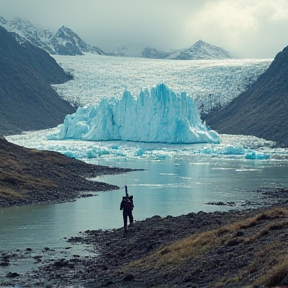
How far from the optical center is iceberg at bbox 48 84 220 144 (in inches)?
4284

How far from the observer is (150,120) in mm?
110938

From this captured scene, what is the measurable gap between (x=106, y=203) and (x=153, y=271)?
83.1 ft

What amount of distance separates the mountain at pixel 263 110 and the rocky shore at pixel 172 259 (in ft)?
315

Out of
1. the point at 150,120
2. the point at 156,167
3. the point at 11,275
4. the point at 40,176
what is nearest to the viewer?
the point at 11,275

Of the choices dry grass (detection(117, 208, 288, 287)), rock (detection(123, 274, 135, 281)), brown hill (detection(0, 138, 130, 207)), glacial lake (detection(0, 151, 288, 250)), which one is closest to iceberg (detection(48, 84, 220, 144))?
glacial lake (detection(0, 151, 288, 250))

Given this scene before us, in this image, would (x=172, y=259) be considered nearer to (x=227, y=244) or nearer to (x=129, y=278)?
(x=227, y=244)

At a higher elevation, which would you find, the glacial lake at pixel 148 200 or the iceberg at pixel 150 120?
the iceberg at pixel 150 120

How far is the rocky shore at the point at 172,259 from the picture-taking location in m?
18.1

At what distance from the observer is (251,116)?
5856 inches

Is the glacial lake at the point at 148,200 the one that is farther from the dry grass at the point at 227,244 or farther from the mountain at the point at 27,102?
the mountain at the point at 27,102

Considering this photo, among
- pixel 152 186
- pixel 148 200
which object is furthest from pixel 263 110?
pixel 148 200

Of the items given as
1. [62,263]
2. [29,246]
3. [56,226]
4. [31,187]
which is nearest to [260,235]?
[62,263]

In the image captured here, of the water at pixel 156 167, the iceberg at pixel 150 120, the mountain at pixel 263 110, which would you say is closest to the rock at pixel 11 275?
the water at pixel 156 167

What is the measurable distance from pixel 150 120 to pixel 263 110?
44.8m
